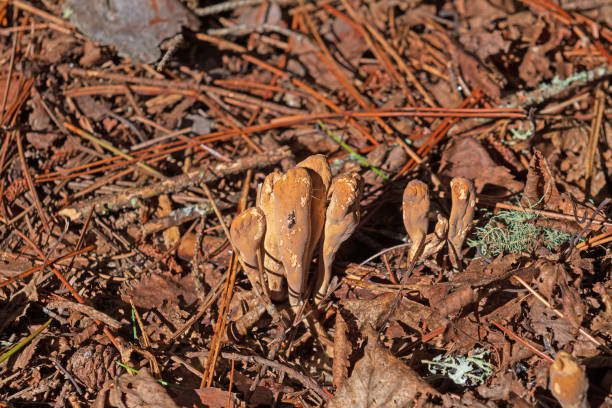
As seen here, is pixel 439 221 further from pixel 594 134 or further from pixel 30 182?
pixel 30 182

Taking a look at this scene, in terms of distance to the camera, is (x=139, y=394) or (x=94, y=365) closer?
(x=139, y=394)

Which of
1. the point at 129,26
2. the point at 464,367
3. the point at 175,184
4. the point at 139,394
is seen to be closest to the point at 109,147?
the point at 175,184

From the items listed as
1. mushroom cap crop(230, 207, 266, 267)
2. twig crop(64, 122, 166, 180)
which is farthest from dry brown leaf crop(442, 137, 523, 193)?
twig crop(64, 122, 166, 180)

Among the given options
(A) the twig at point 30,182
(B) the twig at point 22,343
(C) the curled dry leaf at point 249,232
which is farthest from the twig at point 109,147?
(C) the curled dry leaf at point 249,232

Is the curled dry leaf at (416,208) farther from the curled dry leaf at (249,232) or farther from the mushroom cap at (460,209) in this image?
the curled dry leaf at (249,232)

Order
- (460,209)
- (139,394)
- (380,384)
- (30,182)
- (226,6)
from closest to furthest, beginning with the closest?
(380,384) → (139,394) → (460,209) → (30,182) → (226,6)

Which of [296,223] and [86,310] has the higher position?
[296,223]

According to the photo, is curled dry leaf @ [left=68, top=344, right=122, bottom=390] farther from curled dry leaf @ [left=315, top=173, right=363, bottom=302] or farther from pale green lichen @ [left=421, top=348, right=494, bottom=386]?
pale green lichen @ [left=421, top=348, right=494, bottom=386]
